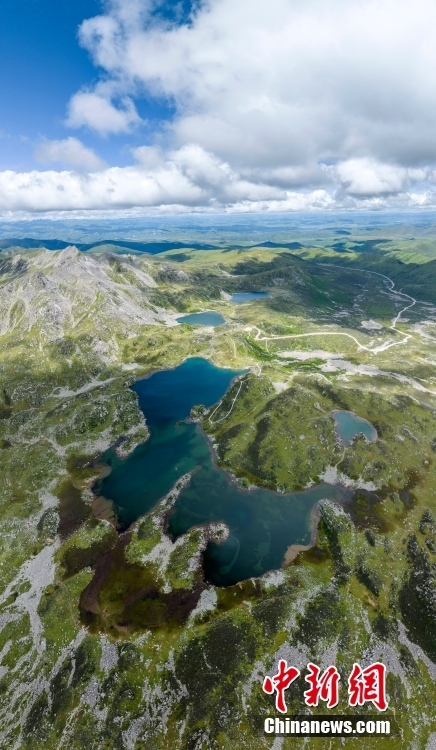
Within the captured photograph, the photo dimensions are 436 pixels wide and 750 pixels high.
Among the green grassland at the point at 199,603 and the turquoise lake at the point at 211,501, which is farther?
the turquoise lake at the point at 211,501

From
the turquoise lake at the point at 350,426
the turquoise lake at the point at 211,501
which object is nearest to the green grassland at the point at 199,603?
the turquoise lake at the point at 350,426

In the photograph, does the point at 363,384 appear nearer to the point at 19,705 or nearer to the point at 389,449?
the point at 389,449

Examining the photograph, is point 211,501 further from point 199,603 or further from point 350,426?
point 350,426

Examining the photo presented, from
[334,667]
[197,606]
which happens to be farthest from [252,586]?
[334,667]

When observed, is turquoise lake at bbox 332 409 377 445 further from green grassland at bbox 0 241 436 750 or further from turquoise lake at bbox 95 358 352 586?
turquoise lake at bbox 95 358 352 586

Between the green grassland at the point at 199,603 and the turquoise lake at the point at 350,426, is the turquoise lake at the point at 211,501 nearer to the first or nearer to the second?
the green grassland at the point at 199,603

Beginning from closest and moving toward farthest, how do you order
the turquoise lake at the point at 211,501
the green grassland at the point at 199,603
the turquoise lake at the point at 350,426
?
1. the green grassland at the point at 199,603
2. the turquoise lake at the point at 211,501
3. the turquoise lake at the point at 350,426

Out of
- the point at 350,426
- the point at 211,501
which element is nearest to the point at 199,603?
the point at 211,501
